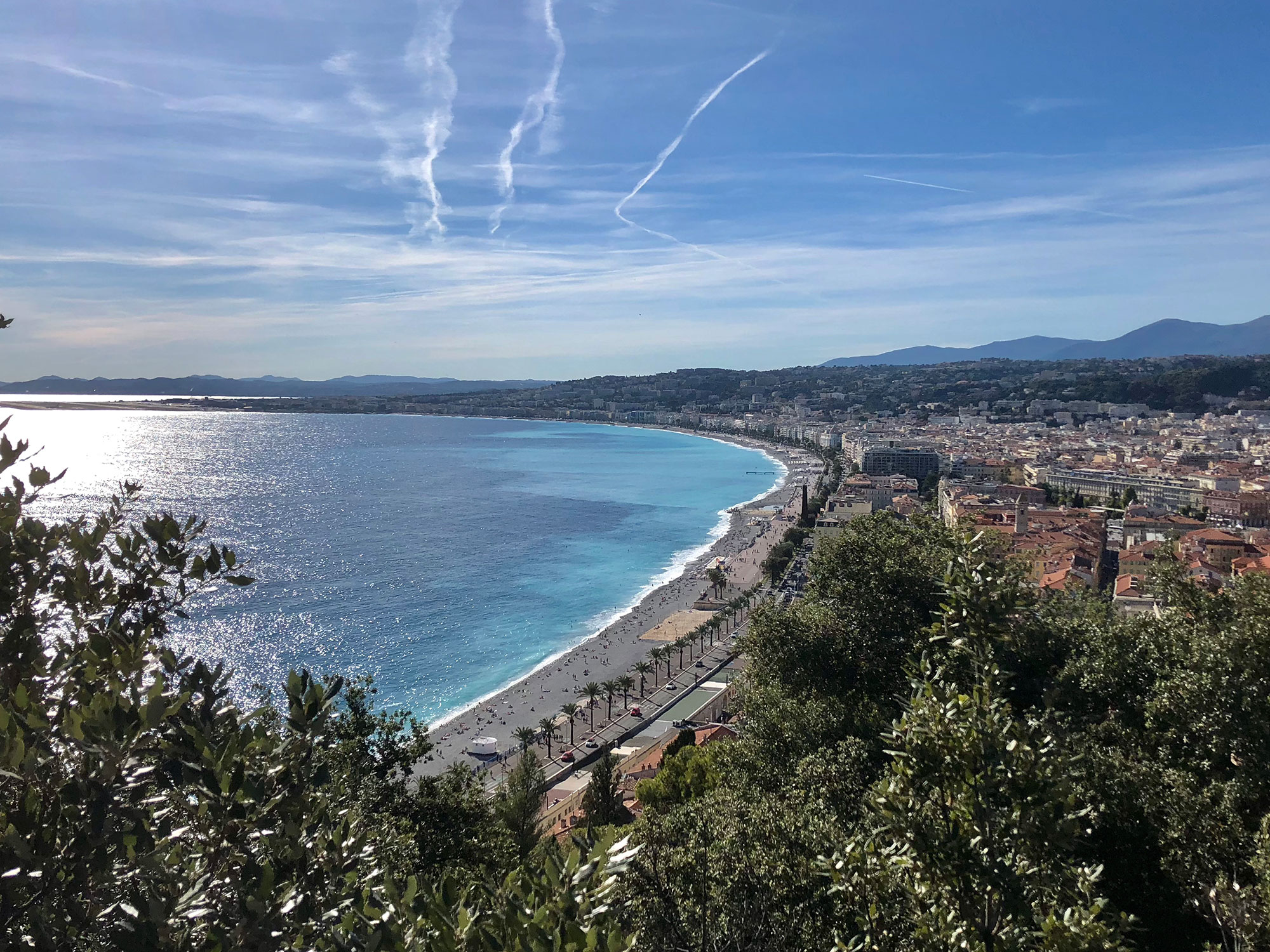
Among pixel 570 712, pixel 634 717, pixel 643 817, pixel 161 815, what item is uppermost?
pixel 161 815

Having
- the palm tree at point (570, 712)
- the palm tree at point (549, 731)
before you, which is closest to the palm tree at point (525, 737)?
the palm tree at point (549, 731)

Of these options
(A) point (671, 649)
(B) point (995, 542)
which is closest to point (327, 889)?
Result: (B) point (995, 542)

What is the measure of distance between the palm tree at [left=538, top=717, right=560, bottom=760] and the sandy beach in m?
0.40

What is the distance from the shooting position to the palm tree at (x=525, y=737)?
2317cm

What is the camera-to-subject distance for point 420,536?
50.8 meters

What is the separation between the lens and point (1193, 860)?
19.5 ft

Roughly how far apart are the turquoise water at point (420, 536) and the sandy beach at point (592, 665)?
1.14 metres

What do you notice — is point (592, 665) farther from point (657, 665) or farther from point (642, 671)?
point (642, 671)

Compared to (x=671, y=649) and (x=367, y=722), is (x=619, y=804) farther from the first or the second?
(x=671, y=649)

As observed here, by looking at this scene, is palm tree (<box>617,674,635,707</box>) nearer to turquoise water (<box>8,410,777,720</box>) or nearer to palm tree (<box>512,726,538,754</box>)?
palm tree (<box>512,726,538,754</box>)

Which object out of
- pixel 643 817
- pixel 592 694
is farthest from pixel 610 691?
pixel 643 817

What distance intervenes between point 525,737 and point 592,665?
7.64 m

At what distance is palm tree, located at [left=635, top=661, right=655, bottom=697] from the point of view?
28.5 metres

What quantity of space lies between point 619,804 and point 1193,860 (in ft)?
33.5
